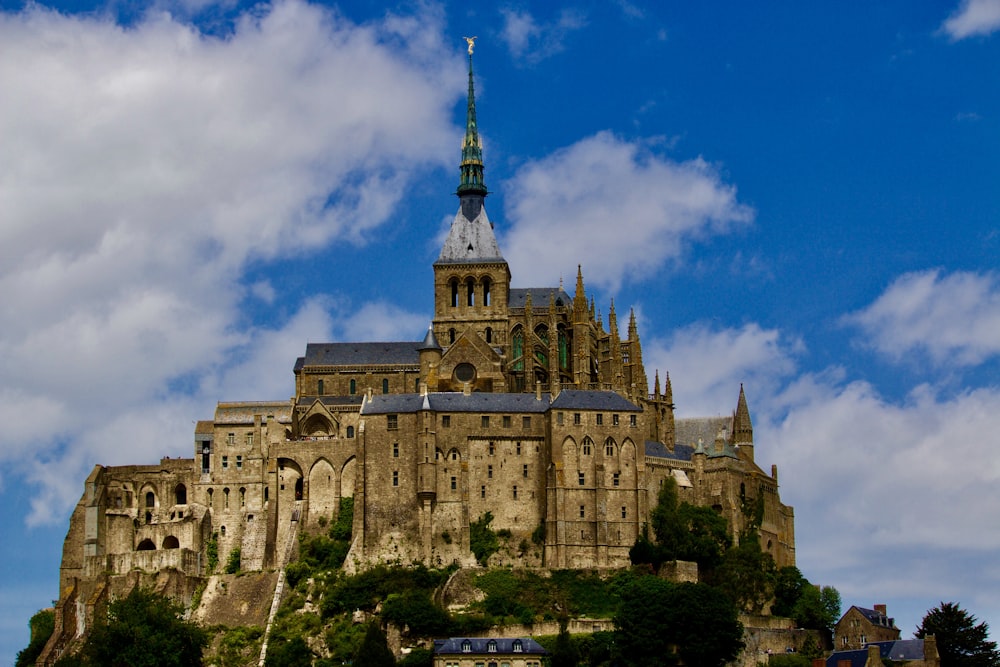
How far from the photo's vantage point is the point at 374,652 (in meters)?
97.1

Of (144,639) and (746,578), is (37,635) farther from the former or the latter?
(746,578)

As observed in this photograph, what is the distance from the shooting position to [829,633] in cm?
10956

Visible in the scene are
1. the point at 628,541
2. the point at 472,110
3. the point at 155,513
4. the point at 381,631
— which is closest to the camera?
the point at 381,631

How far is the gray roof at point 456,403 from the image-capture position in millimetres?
111125

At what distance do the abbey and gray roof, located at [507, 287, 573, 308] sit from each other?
193mm

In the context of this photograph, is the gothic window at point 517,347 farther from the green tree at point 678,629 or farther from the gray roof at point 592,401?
the green tree at point 678,629

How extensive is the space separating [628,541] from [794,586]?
1192 cm

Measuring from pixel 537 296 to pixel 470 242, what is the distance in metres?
6.32

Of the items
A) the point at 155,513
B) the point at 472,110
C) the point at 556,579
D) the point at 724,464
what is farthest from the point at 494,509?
the point at 472,110

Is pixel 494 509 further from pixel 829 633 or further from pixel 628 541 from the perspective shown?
pixel 829 633

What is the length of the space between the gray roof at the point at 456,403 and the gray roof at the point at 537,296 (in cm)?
1611

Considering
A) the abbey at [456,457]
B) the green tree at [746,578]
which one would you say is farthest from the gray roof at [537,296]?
the green tree at [746,578]

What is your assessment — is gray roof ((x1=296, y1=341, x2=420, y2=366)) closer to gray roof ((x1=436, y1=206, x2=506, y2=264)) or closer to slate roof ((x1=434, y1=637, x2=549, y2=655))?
gray roof ((x1=436, y1=206, x2=506, y2=264))

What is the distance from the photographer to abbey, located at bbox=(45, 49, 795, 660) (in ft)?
357
